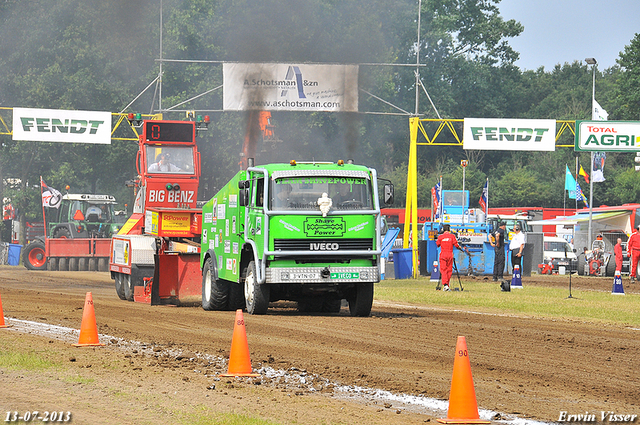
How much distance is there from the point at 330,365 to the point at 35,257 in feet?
96.0

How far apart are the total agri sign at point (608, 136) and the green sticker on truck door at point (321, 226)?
20273 millimetres

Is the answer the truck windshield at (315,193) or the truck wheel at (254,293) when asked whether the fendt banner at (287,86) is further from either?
the truck windshield at (315,193)

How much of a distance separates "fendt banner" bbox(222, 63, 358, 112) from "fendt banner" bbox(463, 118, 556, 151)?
484 cm

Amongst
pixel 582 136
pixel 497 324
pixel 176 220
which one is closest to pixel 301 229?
pixel 497 324

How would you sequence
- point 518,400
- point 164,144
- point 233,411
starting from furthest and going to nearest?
1. point 164,144
2. point 518,400
3. point 233,411

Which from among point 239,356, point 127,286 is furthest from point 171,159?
point 239,356

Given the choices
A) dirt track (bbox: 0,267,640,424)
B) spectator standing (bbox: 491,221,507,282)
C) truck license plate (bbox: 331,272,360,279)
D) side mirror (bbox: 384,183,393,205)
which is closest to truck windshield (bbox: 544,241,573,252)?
spectator standing (bbox: 491,221,507,282)

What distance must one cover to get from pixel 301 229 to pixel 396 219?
4388cm

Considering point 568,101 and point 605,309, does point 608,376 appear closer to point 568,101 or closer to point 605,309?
point 605,309

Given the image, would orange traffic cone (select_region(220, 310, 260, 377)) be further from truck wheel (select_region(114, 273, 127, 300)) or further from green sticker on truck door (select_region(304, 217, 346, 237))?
truck wheel (select_region(114, 273, 127, 300))

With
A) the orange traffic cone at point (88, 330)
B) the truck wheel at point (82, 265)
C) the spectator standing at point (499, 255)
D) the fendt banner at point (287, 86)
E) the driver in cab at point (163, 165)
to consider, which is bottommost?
the orange traffic cone at point (88, 330)

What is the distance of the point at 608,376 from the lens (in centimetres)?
937

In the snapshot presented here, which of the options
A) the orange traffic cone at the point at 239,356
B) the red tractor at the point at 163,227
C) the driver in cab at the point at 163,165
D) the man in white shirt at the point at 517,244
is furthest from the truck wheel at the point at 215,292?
the man in white shirt at the point at 517,244

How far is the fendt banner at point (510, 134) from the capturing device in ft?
106
